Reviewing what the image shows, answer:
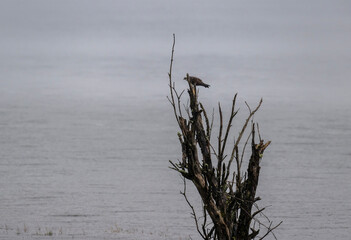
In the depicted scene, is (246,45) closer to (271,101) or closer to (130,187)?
(271,101)

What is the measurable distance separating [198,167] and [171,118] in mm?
43048

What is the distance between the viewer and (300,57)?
11338cm

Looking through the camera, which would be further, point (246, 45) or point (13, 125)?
point (246, 45)

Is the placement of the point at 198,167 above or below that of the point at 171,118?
above

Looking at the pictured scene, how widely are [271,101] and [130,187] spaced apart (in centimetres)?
3421

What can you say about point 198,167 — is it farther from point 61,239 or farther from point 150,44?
point 150,44

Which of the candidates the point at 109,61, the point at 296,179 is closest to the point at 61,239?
the point at 296,179

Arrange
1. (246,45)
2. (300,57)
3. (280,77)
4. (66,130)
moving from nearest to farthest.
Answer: (66,130) < (280,77) < (300,57) < (246,45)

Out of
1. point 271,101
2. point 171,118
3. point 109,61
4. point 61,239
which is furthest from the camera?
point 109,61

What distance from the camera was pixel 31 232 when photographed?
917 inches

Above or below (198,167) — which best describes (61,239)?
below

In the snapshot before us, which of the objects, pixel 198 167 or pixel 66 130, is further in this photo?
pixel 66 130

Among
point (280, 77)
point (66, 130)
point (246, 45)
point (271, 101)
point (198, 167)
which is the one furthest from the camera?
point (246, 45)

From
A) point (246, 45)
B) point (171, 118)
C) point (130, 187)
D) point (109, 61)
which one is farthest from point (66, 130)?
point (246, 45)
